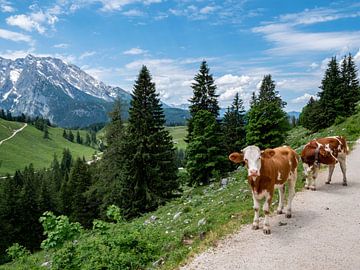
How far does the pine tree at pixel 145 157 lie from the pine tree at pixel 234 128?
54.0 ft

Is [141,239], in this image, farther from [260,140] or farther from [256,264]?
[260,140]

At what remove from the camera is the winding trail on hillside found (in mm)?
9242

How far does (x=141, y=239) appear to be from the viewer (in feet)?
40.9

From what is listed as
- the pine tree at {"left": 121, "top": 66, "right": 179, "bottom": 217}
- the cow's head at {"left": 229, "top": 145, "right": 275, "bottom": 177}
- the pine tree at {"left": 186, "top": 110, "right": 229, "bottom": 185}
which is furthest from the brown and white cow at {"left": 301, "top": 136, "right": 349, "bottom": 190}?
the pine tree at {"left": 186, "top": 110, "right": 229, "bottom": 185}

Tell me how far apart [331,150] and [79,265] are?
1162 cm

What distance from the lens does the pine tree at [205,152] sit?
37875 mm

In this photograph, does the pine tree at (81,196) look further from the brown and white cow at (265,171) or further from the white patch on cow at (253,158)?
the white patch on cow at (253,158)

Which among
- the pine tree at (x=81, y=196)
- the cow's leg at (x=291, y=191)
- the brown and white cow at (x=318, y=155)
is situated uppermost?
the brown and white cow at (x=318, y=155)

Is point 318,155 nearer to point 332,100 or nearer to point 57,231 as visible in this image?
point 57,231

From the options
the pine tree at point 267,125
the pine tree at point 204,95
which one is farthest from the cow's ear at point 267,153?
the pine tree at point 204,95

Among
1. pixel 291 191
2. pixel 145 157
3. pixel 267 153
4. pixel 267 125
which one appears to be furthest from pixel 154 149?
pixel 267 153

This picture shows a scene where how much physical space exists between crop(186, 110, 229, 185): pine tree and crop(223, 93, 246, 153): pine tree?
40.9ft

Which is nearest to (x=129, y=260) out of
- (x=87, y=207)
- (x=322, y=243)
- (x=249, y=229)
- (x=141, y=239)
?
(x=141, y=239)

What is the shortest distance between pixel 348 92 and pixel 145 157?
115ft
